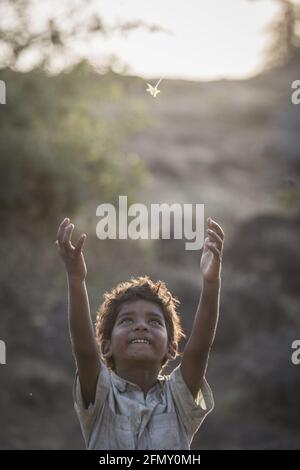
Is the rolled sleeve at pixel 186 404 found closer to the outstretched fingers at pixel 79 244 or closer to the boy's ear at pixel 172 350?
the boy's ear at pixel 172 350

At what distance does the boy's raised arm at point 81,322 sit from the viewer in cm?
320

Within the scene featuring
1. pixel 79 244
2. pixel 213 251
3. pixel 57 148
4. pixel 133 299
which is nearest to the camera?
pixel 79 244

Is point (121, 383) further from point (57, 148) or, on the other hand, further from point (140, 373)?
point (57, 148)

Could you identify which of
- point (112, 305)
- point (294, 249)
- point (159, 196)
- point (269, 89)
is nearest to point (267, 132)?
point (269, 89)

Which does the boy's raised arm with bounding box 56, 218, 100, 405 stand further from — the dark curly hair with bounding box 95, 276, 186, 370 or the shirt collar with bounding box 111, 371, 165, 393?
the dark curly hair with bounding box 95, 276, 186, 370

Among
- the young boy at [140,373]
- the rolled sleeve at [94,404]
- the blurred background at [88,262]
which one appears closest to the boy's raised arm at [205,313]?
the young boy at [140,373]

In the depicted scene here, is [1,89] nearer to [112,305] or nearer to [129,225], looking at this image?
[129,225]

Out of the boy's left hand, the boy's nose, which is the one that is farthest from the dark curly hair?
the boy's left hand

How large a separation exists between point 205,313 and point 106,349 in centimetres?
42

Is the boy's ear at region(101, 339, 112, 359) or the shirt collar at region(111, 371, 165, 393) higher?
the boy's ear at region(101, 339, 112, 359)

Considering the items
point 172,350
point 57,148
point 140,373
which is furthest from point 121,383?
point 57,148

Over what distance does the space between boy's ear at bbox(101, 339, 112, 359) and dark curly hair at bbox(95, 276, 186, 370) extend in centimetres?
1

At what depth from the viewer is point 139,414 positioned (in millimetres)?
3223

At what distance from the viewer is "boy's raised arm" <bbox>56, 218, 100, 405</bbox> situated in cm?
320
